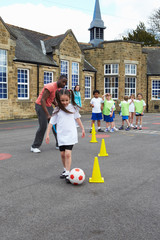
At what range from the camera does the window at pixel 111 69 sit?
92.3ft

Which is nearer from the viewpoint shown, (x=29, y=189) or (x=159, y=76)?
(x=29, y=189)

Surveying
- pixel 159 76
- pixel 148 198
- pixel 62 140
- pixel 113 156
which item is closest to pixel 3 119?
pixel 113 156

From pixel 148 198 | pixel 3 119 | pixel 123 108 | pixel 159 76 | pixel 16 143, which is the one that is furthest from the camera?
pixel 159 76

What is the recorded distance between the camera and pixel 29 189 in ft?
13.5

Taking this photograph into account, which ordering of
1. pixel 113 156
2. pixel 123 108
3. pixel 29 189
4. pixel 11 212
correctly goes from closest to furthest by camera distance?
pixel 11 212, pixel 29 189, pixel 113 156, pixel 123 108

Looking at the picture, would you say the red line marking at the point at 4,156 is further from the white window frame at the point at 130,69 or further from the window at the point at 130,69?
the window at the point at 130,69

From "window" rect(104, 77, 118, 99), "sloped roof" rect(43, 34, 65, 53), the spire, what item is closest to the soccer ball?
"sloped roof" rect(43, 34, 65, 53)

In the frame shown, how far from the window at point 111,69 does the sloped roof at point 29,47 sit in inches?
303

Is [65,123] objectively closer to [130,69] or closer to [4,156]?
[4,156]

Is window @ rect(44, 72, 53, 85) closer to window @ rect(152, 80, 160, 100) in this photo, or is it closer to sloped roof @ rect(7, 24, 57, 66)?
sloped roof @ rect(7, 24, 57, 66)

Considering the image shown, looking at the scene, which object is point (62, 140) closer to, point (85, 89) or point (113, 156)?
point (113, 156)

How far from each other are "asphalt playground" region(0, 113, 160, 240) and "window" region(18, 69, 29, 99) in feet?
46.5

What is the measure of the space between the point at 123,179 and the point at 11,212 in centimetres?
221

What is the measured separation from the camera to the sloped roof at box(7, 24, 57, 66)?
2027 cm
